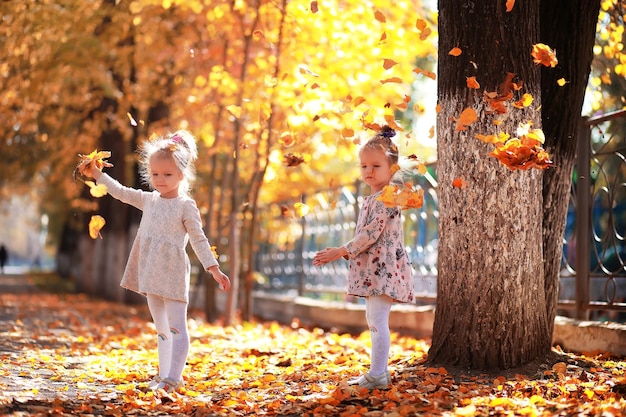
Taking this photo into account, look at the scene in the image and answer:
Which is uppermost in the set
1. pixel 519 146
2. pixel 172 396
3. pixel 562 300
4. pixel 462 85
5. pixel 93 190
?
pixel 462 85

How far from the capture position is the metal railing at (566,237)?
22.9 feet

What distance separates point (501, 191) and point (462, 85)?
0.78 metres

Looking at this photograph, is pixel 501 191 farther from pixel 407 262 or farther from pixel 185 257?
pixel 185 257

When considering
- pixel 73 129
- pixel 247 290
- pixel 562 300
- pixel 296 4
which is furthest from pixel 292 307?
pixel 73 129

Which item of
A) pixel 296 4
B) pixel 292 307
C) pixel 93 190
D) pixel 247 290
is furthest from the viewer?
pixel 292 307

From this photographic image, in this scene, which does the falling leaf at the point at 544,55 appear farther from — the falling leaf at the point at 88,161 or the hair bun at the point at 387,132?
the falling leaf at the point at 88,161

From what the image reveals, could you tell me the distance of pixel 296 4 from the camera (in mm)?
9422

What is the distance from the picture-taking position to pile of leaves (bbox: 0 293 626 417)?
4.64m

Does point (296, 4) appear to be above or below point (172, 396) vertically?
above

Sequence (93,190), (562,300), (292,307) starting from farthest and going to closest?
(292,307) → (562,300) → (93,190)

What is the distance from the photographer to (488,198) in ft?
17.9

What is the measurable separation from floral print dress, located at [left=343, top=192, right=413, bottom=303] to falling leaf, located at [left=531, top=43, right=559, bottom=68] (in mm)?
1305

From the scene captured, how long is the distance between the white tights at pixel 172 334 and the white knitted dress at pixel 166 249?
0.36 feet

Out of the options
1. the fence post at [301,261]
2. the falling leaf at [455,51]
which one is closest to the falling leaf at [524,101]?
the falling leaf at [455,51]
